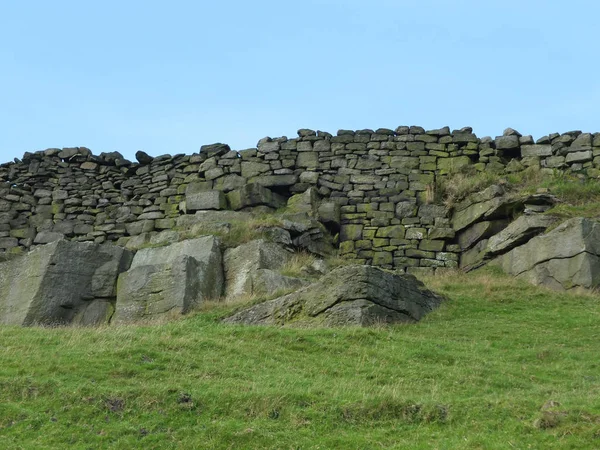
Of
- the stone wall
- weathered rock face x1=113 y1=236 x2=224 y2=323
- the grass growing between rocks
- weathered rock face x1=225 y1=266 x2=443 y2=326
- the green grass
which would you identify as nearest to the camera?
the green grass

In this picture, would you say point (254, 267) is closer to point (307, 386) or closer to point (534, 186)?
point (534, 186)

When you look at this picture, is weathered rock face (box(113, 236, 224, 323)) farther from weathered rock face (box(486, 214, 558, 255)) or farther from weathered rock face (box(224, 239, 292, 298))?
weathered rock face (box(486, 214, 558, 255))

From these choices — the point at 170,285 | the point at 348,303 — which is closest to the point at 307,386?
the point at 348,303

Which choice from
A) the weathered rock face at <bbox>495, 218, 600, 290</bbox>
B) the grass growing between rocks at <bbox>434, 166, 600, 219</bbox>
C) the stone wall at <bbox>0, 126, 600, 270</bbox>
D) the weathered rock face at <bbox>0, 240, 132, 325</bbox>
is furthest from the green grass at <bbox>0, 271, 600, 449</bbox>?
the stone wall at <bbox>0, 126, 600, 270</bbox>

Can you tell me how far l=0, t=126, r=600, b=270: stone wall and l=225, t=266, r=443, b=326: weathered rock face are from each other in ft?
16.3

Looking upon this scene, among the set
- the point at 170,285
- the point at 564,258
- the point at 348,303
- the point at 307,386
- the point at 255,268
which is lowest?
the point at 307,386

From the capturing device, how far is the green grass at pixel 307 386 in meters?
10.3

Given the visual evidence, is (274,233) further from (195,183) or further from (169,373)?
(169,373)

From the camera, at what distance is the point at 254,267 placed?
1902 centimetres

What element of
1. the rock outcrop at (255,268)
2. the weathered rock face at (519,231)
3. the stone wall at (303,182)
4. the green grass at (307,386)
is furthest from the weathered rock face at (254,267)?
the weathered rock face at (519,231)

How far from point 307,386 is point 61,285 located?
8697 millimetres

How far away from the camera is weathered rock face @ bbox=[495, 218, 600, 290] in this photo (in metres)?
18.4

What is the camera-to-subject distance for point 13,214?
2491 cm

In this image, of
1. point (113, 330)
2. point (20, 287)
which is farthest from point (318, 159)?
point (113, 330)
